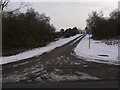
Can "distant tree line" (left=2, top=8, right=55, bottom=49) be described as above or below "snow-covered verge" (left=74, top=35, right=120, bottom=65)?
above

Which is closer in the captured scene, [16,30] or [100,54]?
[100,54]

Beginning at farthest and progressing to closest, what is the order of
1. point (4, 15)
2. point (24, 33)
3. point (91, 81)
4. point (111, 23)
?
point (111, 23) < point (24, 33) < point (4, 15) < point (91, 81)

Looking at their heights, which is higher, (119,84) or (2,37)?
(2,37)

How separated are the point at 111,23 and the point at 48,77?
133ft

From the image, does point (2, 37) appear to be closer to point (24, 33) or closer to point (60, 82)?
point (24, 33)

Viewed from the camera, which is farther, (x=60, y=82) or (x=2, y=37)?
(x=2, y=37)

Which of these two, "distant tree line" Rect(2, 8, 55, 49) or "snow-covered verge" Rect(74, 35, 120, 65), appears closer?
"snow-covered verge" Rect(74, 35, 120, 65)

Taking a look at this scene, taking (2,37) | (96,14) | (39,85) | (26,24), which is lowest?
(39,85)

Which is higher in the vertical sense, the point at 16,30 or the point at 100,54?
the point at 16,30

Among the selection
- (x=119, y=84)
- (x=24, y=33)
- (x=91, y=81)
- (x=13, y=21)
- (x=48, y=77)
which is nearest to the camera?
(x=119, y=84)

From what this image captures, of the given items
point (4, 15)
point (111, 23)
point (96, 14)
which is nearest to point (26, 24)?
point (4, 15)

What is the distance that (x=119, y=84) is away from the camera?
218 inches

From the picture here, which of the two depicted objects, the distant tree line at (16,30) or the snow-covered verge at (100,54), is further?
the distant tree line at (16,30)

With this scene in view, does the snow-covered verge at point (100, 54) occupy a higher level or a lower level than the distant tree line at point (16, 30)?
lower
